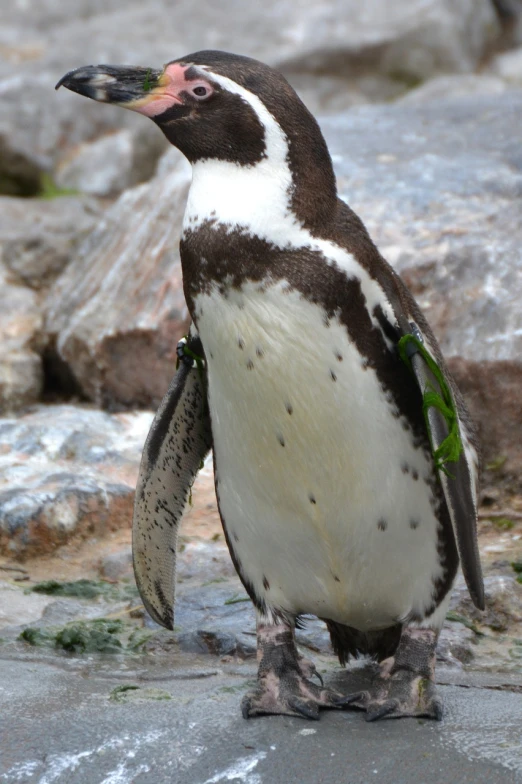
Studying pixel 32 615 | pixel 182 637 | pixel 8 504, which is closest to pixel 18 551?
pixel 8 504

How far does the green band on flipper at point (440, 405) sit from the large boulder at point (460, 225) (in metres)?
1.94

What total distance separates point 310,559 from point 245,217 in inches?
35.1

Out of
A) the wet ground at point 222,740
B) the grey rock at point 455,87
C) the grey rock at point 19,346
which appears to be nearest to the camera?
the wet ground at point 222,740

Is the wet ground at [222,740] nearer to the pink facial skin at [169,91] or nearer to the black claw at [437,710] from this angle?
the black claw at [437,710]

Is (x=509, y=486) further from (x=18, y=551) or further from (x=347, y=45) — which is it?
(x=347, y=45)

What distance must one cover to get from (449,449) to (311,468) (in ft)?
1.08

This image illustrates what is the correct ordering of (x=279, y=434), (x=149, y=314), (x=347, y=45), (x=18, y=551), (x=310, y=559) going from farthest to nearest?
(x=347, y=45) < (x=149, y=314) < (x=18, y=551) < (x=310, y=559) < (x=279, y=434)

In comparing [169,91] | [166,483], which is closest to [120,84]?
[169,91]

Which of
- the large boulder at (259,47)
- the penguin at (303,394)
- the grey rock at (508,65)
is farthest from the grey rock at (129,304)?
the grey rock at (508,65)

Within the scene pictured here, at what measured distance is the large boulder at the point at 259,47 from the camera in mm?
9703

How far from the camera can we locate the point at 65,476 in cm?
448

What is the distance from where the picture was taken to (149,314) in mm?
5375

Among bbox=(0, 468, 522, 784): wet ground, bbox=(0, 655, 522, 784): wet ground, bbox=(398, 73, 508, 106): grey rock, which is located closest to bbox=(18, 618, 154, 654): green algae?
bbox=(0, 468, 522, 784): wet ground

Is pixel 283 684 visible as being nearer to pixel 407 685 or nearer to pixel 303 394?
pixel 407 685
